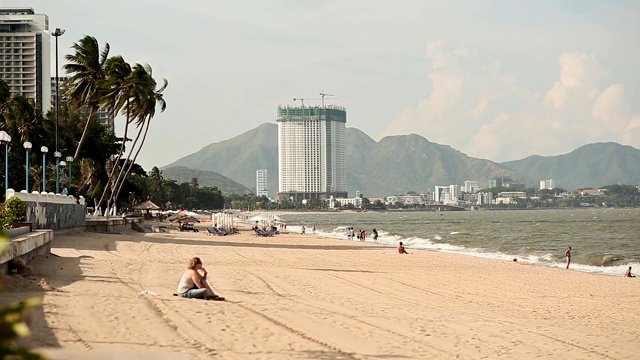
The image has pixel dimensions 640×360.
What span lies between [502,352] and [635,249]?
44101mm

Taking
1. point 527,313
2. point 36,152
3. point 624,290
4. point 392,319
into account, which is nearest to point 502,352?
point 392,319

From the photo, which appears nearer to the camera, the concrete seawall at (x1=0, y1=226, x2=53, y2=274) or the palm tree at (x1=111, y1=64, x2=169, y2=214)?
the concrete seawall at (x1=0, y1=226, x2=53, y2=274)

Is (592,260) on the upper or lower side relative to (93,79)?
lower

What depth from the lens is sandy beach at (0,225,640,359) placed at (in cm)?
905

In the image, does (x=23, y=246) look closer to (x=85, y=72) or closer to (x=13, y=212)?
(x=13, y=212)

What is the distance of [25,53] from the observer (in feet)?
484

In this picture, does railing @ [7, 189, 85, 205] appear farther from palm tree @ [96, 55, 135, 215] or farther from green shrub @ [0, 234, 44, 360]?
green shrub @ [0, 234, 44, 360]

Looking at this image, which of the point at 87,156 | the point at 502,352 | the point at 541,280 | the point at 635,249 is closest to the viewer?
the point at 502,352

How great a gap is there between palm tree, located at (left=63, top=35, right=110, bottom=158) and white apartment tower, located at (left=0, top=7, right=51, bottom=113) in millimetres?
95316

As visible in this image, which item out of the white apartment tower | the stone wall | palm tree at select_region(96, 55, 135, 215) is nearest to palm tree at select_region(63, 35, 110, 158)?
palm tree at select_region(96, 55, 135, 215)

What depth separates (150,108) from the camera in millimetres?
57875

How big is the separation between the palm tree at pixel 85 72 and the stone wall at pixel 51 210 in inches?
554

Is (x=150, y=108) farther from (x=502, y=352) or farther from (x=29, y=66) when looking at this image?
(x=29, y=66)

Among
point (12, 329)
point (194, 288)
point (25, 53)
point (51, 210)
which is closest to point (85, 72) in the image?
point (51, 210)
